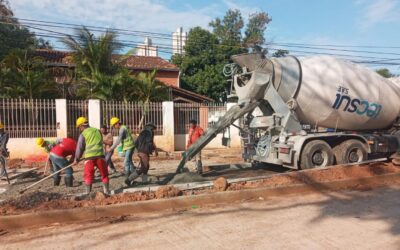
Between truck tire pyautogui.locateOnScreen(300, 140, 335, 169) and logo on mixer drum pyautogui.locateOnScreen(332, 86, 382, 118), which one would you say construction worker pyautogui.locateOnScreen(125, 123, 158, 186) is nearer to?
truck tire pyautogui.locateOnScreen(300, 140, 335, 169)

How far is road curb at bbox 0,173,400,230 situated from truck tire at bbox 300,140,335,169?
1.06 metres

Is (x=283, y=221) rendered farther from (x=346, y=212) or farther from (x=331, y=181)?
(x=331, y=181)

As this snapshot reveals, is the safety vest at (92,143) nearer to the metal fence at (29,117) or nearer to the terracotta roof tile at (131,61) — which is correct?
the metal fence at (29,117)

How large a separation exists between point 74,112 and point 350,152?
35.5ft

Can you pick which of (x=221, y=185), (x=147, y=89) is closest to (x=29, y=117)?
(x=147, y=89)

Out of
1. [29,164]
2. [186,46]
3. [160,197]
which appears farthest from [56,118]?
[186,46]

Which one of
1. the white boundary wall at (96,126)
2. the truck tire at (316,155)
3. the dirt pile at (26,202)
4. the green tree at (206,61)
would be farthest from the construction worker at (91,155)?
the green tree at (206,61)

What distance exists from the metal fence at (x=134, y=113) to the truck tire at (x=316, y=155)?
9.27m

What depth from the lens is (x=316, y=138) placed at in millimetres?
9297

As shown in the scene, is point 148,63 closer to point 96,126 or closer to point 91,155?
point 96,126

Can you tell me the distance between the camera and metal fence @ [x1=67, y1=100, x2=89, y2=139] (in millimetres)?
15734

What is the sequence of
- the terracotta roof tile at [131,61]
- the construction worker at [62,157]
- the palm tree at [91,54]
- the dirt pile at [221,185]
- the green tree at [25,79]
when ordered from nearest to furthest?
1. the dirt pile at [221,185]
2. the construction worker at [62,157]
3. the green tree at [25,79]
4. the palm tree at [91,54]
5. the terracotta roof tile at [131,61]

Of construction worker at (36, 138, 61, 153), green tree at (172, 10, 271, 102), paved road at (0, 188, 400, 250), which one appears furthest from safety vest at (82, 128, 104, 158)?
green tree at (172, 10, 271, 102)

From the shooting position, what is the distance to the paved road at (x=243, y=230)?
479cm
